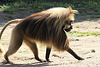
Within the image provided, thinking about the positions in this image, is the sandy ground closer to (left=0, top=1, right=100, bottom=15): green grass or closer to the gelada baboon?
the gelada baboon

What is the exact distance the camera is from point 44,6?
12.8 meters

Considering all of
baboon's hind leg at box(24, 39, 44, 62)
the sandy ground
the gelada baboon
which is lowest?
the sandy ground

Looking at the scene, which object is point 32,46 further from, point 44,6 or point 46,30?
point 44,6

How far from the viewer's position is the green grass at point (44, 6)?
39.4ft

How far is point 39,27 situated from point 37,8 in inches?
308

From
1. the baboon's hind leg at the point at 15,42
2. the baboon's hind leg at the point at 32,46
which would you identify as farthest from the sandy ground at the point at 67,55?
the baboon's hind leg at the point at 15,42

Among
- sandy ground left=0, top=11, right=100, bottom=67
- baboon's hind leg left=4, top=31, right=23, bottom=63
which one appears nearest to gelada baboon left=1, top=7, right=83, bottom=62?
baboon's hind leg left=4, top=31, right=23, bottom=63

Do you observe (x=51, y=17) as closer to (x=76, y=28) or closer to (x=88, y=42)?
(x=88, y=42)

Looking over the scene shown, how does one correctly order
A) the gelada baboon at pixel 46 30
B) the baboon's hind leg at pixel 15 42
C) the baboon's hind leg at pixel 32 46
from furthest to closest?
the baboon's hind leg at pixel 32 46, the baboon's hind leg at pixel 15 42, the gelada baboon at pixel 46 30

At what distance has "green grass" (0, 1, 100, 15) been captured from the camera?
12003mm

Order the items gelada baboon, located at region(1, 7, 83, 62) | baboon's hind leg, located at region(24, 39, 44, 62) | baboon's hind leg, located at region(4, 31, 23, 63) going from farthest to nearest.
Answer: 1. baboon's hind leg, located at region(24, 39, 44, 62)
2. baboon's hind leg, located at region(4, 31, 23, 63)
3. gelada baboon, located at region(1, 7, 83, 62)

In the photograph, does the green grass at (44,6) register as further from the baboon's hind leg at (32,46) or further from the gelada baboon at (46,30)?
the gelada baboon at (46,30)

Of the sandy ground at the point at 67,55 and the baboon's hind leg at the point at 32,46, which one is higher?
the baboon's hind leg at the point at 32,46

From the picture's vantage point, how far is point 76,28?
944 cm
